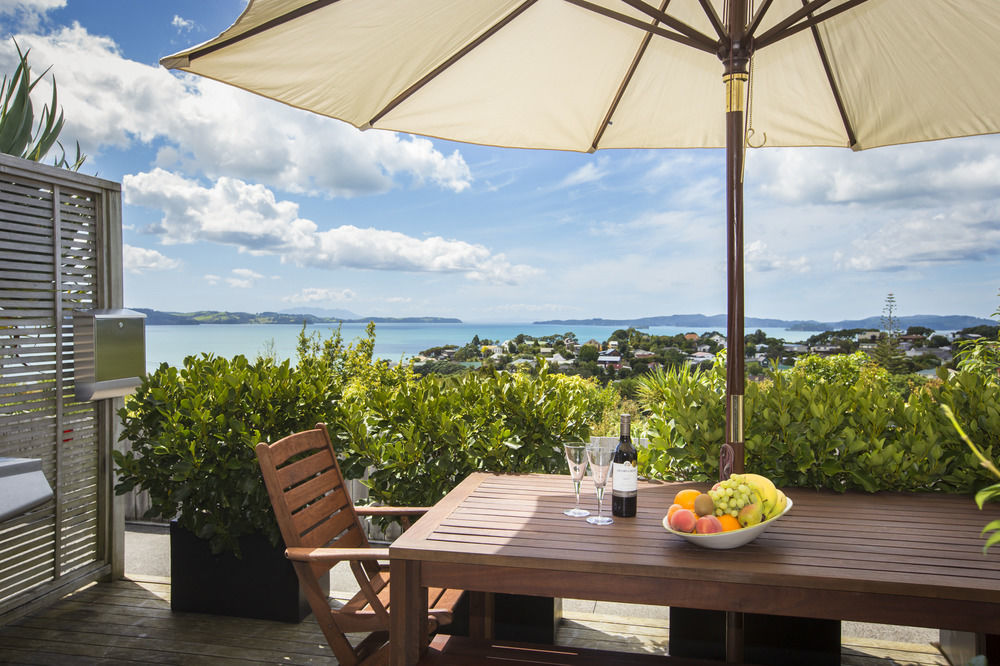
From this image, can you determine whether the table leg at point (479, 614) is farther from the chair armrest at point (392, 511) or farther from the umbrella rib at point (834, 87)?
the umbrella rib at point (834, 87)

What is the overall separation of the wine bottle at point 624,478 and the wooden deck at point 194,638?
3.87 feet

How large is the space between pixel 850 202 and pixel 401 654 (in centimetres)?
3379

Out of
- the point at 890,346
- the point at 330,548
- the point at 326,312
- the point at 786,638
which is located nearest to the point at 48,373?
the point at 330,548

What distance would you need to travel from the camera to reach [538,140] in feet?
9.06

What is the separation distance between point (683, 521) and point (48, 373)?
3.02 meters

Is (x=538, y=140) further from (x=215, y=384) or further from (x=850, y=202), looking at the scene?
(x=850, y=202)

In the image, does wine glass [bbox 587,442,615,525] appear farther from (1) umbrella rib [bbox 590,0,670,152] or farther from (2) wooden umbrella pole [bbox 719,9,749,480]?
(1) umbrella rib [bbox 590,0,670,152]

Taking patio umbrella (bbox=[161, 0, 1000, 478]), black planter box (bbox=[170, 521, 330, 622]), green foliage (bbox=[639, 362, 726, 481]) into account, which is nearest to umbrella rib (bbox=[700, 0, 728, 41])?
patio umbrella (bbox=[161, 0, 1000, 478])

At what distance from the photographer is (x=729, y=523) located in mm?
1564

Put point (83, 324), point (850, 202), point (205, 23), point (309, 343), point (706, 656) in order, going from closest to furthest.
→ point (706, 656) < point (83, 324) < point (309, 343) < point (205, 23) < point (850, 202)

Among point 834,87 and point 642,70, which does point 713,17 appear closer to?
point 642,70

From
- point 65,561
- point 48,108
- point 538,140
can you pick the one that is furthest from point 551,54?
point 48,108

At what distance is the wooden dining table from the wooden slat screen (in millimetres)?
2176

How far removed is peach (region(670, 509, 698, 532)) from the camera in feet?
5.12
